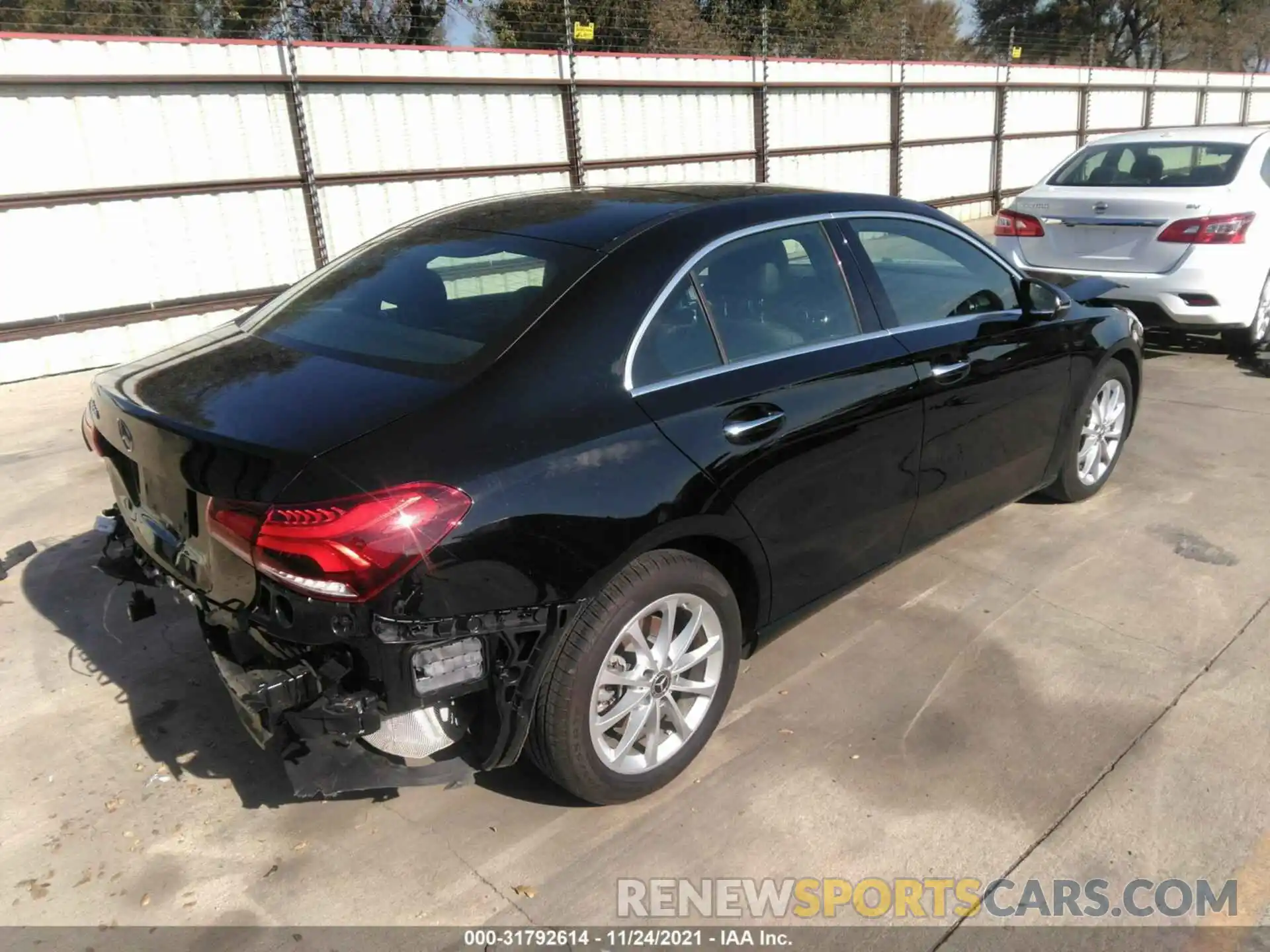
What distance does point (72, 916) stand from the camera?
253cm

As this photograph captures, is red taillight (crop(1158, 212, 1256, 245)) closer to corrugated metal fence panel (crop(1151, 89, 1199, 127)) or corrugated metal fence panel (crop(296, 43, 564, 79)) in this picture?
corrugated metal fence panel (crop(296, 43, 564, 79))

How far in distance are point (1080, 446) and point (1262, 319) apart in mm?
3738

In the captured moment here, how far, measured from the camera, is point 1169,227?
22.2 ft

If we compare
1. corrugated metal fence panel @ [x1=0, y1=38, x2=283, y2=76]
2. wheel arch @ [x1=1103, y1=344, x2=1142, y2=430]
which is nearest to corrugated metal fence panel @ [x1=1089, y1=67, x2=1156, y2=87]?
corrugated metal fence panel @ [x1=0, y1=38, x2=283, y2=76]

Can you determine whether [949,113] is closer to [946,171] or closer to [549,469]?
[946,171]

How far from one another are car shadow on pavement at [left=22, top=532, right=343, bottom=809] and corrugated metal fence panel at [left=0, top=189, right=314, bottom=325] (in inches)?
194

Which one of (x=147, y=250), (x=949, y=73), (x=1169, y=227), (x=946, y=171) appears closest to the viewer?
(x=1169, y=227)

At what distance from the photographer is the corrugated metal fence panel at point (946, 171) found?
1594 centimetres

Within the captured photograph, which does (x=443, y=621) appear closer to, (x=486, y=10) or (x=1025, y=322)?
(x=1025, y=322)

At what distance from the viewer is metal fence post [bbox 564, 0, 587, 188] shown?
11336 millimetres

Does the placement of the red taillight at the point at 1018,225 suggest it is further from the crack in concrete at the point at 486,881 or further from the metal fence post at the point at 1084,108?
the metal fence post at the point at 1084,108

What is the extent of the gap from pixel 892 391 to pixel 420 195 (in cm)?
832

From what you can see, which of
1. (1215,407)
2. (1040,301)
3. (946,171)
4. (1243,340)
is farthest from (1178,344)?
(946,171)

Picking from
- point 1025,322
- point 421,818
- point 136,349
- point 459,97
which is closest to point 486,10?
point 459,97
